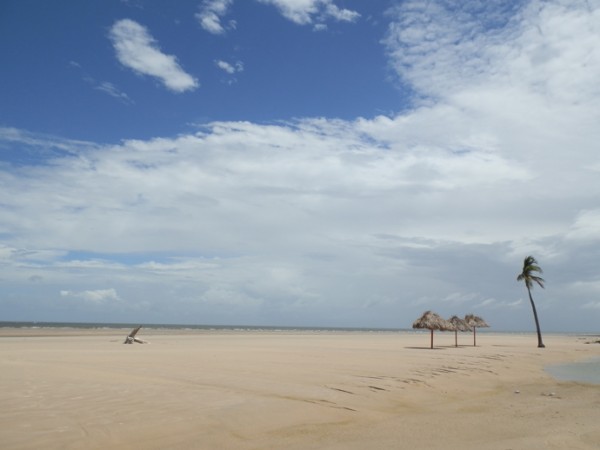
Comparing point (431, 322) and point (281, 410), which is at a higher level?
point (431, 322)

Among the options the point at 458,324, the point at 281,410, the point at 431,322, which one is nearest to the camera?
the point at 281,410

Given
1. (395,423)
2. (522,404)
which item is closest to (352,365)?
(522,404)

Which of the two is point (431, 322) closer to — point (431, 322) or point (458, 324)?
point (431, 322)

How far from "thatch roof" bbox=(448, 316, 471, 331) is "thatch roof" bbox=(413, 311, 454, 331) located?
1.62 metres

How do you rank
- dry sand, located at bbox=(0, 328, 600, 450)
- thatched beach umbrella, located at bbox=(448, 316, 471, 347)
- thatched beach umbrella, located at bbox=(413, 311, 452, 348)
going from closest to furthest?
1. dry sand, located at bbox=(0, 328, 600, 450)
2. thatched beach umbrella, located at bbox=(413, 311, 452, 348)
3. thatched beach umbrella, located at bbox=(448, 316, 471, 347)

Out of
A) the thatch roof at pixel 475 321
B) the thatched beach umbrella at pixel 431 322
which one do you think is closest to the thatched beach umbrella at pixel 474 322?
the thatch roof at pixel 475 321

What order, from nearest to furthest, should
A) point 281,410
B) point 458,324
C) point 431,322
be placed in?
point 281,410, point 431,322, point 458,324

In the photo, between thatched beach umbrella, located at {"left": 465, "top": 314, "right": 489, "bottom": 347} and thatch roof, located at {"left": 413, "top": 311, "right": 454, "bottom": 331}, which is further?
thatched beach umbrella, located at {"left": 465, "top": 314, "right": 489, "bottom": 347}

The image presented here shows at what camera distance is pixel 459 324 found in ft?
116

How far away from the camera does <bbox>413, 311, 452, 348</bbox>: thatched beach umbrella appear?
3234 centimetres

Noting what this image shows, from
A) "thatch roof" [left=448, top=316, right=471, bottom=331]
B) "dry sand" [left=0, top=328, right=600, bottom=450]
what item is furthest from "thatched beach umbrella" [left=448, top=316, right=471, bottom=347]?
"dry sand" [left=0, top=328, right=600, bottom=450]

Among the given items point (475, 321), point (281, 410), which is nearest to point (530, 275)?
point (475, 321)

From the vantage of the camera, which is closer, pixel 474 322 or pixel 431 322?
pixel 431 322

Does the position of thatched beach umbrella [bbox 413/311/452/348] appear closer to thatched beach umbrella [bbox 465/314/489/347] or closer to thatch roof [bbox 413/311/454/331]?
thatch roof [bbox 413/311/454/331]
